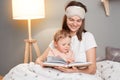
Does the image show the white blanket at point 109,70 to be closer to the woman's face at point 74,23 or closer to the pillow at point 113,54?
the pillow at point 113,54

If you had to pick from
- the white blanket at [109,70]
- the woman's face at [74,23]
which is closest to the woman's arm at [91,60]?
the white blanket at [109,70]

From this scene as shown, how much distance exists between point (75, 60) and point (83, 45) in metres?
0.15

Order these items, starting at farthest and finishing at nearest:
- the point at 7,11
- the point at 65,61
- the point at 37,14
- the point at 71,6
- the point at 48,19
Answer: the point at 7,11, the point at 48,19, the point at 37,14, the point at 71,6, the point at 65,61

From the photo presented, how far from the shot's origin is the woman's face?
2.07 metres

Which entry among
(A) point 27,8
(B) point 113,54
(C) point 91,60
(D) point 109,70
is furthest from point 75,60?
(A) point 27,8

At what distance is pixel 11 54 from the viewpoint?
3348 mm

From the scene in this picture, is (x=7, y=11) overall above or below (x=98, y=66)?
above

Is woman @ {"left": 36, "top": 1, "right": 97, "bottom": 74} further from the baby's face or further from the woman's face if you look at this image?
the baby's face

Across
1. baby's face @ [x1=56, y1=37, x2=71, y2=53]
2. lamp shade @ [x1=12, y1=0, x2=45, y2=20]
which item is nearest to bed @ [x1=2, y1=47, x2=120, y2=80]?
baby's face @ [x1=56, y1=37, x2=71, y2=53]

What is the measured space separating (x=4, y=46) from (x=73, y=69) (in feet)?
5.72

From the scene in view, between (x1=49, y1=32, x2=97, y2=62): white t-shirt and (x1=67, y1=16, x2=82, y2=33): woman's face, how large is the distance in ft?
0.28

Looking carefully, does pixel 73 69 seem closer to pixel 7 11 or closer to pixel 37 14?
pixel 37 14

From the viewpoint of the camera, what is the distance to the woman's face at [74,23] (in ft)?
6.80

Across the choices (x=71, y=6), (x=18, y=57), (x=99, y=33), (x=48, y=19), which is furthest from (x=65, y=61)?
(x=18, y=57)
